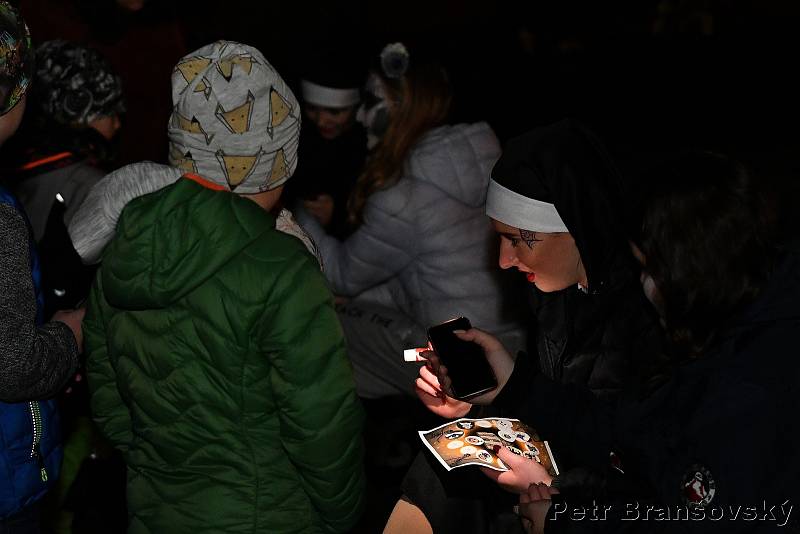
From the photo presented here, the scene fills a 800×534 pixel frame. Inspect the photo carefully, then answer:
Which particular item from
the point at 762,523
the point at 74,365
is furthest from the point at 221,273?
the point at 762,523

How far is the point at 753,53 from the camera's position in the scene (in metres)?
11.2

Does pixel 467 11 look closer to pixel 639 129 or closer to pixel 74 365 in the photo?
pixel 639 129

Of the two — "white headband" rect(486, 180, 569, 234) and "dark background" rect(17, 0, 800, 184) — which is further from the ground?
"white headband" rect(486, 180, 569, 234)

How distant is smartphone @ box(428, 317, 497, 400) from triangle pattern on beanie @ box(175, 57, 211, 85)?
990 mm

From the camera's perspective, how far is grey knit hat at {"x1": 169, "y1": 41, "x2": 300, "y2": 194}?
241cm

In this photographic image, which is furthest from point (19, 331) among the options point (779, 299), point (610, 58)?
point (610, 58)

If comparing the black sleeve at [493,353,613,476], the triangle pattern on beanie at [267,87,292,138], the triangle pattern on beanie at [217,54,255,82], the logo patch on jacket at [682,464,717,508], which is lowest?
the black sleeve at [493,353,613,476]

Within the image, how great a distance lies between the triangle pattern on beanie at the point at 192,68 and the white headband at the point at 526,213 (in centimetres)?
95

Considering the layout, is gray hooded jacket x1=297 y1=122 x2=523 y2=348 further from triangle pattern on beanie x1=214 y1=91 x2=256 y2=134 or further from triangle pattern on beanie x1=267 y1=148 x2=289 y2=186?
triangle pattern on beanie x1=214 y1=91 x2=256 y2=134

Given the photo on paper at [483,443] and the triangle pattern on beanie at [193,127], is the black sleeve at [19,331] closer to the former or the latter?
the triangle pattern on beanie at [193,127]

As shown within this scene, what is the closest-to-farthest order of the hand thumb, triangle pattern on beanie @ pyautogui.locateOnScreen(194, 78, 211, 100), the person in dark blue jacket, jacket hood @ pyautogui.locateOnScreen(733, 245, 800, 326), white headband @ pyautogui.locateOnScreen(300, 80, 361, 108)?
jacket hood @ pyautogui.locateOnScreen(733, 245, 800, 326), the person in dark blue jacket, triangle pattern on beanie @ pyautogui.locateOnScreen(194, 78, 211, 100), the hand thumb, white headband @ pyautogui.locateOnScreen(300, 80, 361, 108)

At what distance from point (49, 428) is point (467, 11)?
8.24 meters

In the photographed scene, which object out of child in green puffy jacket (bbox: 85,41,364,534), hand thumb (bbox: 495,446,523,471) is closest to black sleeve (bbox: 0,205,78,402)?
child in green puffy jacket (bbox: 85,41,364,534)

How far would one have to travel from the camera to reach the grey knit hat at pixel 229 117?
241cm
